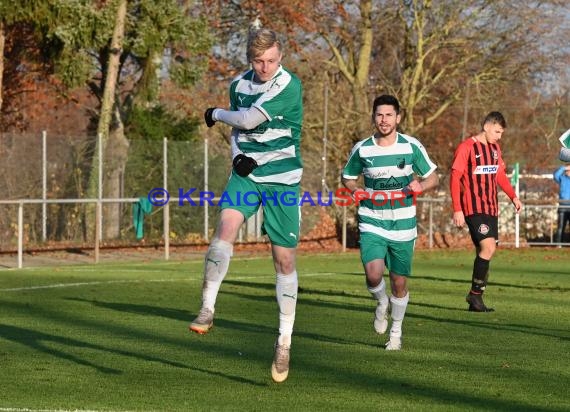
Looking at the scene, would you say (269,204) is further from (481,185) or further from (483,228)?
(483,228)

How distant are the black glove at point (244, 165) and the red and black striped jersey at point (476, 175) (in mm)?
6113

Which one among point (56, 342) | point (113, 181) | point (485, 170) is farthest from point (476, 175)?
point (113, 181)

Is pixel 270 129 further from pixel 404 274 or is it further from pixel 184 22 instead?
pixel 184 22

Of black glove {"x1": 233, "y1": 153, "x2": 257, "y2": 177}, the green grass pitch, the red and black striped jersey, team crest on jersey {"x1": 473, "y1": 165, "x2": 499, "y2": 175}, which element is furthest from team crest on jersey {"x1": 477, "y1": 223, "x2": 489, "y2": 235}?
black glove {"x1": 233, "y1": 153, "x2": 257, "y2": 177}

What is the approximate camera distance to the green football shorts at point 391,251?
35.9ft

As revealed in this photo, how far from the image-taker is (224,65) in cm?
3728

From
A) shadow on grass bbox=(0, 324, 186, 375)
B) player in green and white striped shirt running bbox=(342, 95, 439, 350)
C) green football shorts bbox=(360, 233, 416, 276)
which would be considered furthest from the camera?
green football shorts bbox=(360, 233, 416, 276)

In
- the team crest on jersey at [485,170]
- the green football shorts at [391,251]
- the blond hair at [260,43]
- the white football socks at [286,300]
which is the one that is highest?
the blond hair at [260,43]

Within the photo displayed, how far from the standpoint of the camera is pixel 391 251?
11.0m

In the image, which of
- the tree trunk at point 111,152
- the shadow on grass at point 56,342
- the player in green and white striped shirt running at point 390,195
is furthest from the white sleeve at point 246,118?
the tree trunk at point 111,152

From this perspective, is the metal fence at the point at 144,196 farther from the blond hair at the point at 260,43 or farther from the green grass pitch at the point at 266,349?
the blond hair at the point at 260,43

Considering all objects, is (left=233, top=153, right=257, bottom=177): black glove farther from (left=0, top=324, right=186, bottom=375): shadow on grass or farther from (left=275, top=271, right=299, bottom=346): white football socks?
(left=0, top=324, right=186, bottom=375): shadow on grass

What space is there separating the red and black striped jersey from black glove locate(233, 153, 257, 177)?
6.11 metres

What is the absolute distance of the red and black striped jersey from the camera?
1442cm
